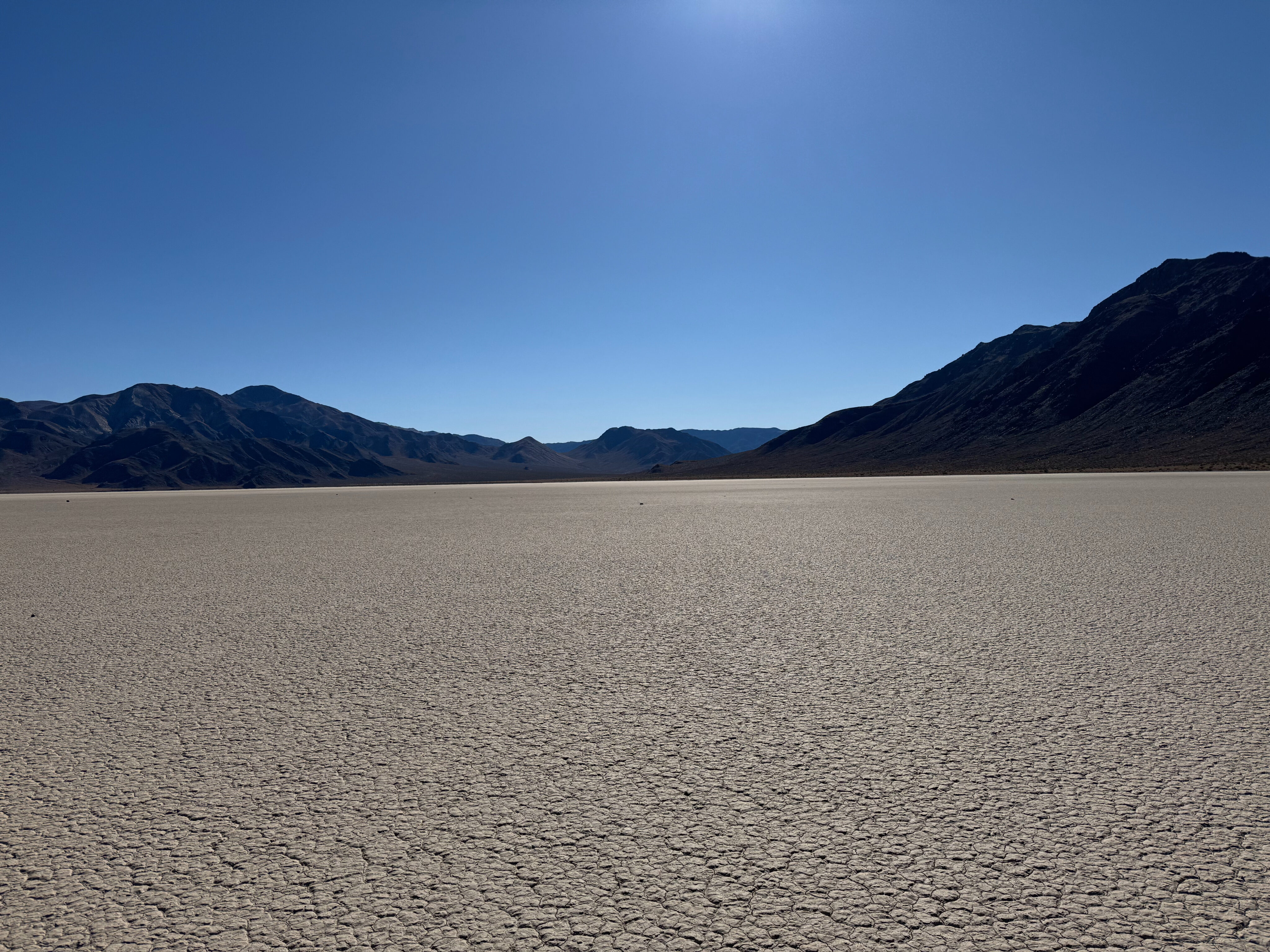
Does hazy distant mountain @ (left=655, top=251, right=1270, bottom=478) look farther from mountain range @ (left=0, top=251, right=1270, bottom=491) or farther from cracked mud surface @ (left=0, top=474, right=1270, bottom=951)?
cracked mud surface @ (left=0, top=474, right=1270, bottom=951)

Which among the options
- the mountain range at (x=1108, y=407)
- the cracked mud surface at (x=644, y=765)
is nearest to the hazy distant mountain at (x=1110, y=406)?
the mountain range at (x=1108, y=407)

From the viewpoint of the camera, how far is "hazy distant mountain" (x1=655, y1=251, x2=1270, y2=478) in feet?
338

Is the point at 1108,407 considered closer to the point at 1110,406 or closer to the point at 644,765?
the point at 1110,406

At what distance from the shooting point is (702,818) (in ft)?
10.3

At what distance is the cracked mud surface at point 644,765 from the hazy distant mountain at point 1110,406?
82.2 metres

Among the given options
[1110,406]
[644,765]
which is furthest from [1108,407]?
[644,765]

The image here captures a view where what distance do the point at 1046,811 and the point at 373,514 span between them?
26.0m

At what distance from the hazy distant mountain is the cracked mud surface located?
82164 mm

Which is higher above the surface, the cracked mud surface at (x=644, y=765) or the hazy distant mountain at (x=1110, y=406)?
the hazy distant mountain at (x=1110, y=406)

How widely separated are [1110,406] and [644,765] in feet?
502

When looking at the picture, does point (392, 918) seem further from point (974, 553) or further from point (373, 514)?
point (373, 514)

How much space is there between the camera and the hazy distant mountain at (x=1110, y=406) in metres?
103

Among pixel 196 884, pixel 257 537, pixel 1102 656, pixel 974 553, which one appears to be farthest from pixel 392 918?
pixel 257 537

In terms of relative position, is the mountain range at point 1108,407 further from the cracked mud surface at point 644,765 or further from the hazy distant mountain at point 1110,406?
the cracked mud surface at point 644,765
